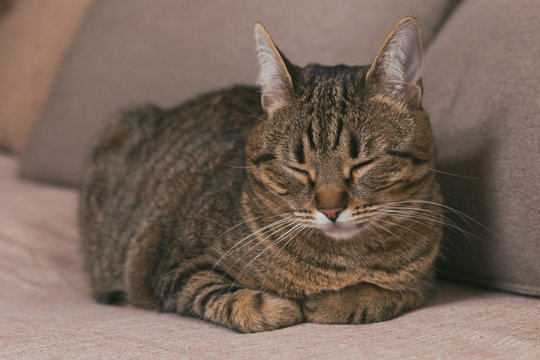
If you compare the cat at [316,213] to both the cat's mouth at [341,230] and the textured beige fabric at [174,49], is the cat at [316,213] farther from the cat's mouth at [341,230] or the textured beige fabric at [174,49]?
the textured beige fabric at [174,49]

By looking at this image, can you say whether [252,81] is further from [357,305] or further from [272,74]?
[357,305]

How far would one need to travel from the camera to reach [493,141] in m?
1.36

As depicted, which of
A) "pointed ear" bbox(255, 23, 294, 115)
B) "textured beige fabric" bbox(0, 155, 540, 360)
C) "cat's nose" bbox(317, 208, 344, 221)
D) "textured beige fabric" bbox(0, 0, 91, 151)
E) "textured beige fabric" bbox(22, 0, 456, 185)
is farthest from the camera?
"textured beige fabric" bbox(0, 0, 91, 151)

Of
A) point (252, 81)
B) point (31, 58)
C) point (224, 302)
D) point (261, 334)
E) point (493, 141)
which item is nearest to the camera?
point (261, 334)

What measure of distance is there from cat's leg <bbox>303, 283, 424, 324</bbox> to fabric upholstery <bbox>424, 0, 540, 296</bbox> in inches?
9.5

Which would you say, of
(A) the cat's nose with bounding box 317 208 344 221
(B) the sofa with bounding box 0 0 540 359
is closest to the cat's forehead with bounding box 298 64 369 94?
(A) the cat's nose with bounding box 317 208 344 221

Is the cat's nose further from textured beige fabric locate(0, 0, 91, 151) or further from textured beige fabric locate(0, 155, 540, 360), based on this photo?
textured beige fabric locate(0, 0, 91, 151)

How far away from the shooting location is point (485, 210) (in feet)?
4.49

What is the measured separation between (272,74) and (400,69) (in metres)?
0.26

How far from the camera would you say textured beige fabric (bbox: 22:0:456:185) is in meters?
1.86

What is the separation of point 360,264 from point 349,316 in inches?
4.7

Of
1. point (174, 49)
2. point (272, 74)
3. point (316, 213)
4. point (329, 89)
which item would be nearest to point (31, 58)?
point (174, 49)

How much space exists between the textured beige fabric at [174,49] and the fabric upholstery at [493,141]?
0.33 metres

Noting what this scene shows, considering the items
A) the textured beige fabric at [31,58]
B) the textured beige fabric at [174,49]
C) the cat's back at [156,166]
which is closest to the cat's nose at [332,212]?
the cat's back at [156,166]
